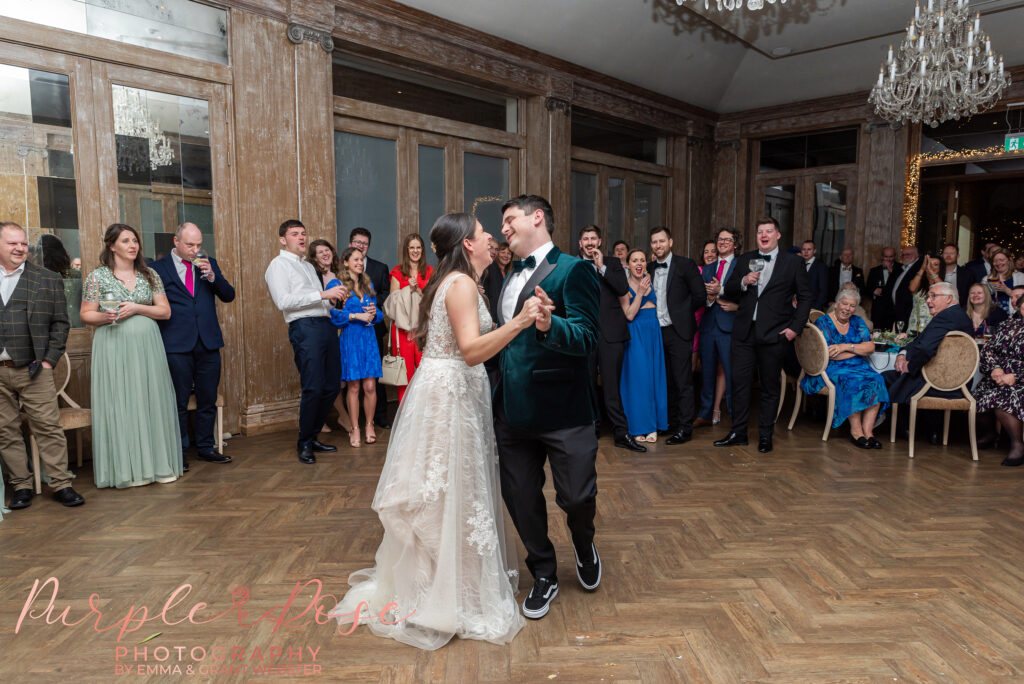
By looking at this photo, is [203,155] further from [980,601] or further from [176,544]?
[980,601]

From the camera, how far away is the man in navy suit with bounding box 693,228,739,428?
5.71 metres

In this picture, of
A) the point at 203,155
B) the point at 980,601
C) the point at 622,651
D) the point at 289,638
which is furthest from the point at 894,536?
the point at 203,155

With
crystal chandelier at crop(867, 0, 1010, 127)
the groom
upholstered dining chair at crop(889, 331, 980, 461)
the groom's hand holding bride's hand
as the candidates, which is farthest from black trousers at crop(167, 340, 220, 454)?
crystal chandelier at crop(867, 0, 1010, 127)

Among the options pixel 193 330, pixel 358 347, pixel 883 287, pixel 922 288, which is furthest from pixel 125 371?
pixel 883 287

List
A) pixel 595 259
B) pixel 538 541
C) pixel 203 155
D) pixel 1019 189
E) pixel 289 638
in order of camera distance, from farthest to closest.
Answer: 1. pixel 1019 189
2. pixel 203 155
3. pixel 595 259
4. pixel 538 541
5. pixel 289 638

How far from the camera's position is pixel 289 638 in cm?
251

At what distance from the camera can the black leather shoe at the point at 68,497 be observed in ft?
12.8

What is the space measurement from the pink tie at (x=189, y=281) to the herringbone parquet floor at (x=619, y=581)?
126 cm

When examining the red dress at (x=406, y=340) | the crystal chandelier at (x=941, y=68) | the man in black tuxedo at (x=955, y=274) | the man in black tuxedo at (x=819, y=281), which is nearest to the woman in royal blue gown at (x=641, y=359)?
the red dress at (x=406, y=340)

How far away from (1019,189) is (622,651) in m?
11.3

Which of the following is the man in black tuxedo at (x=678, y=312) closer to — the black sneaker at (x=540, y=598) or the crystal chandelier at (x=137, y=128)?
the black sneaker at (x=540, y=598)

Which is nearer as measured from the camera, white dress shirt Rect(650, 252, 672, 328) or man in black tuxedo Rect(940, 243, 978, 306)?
white dress shirt Rect(650, 252, 672, 328)

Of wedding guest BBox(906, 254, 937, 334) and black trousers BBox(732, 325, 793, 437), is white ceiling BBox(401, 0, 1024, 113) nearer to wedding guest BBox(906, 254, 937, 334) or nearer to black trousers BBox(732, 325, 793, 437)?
wedding guest BBox(906, 254, 937, 334)

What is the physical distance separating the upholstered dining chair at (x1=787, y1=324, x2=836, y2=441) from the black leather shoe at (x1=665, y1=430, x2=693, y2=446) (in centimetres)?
114
